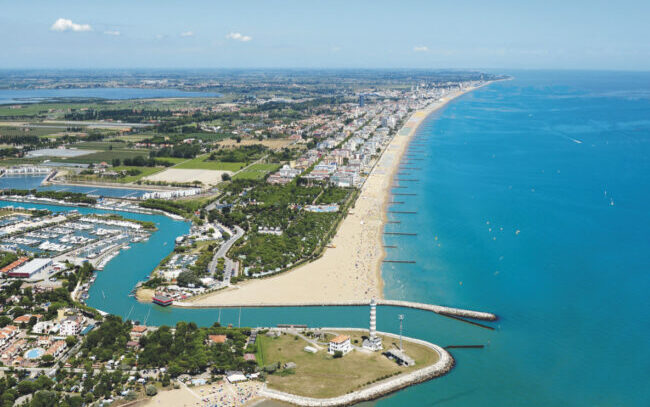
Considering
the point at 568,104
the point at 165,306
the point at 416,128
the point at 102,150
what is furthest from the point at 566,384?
the point at 568,104

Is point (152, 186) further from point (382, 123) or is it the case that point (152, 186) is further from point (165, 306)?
point (382, 123)

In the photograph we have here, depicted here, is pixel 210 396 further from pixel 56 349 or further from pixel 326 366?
pixel 56 349

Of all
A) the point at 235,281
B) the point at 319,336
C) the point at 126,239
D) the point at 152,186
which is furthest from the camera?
the point at 152,186

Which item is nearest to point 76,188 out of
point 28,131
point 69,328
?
point 69,328

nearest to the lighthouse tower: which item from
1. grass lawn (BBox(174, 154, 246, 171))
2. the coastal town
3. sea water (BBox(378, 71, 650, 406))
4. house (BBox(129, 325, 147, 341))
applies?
the coastal town

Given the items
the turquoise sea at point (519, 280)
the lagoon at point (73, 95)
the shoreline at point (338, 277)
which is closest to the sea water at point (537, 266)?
the turquoise sea at point (519, 280)

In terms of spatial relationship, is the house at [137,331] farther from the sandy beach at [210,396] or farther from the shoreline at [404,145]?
the shoreline at [404,145]
